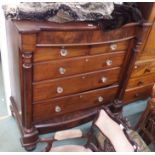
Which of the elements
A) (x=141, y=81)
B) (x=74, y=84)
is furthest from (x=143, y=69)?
(x=74, y=84)

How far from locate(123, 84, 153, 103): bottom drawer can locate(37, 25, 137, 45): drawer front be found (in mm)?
793

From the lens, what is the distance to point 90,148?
160 cm

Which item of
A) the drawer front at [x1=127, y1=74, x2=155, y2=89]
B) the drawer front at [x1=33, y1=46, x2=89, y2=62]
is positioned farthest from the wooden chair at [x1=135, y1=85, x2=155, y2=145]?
the drawer front at [x1=33, y1=46, x2=89, y2=62]

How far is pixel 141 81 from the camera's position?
227cm

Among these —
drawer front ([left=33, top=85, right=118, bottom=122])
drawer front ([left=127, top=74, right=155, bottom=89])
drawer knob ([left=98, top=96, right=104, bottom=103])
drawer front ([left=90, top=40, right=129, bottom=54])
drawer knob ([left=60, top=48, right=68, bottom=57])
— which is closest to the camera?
drawer knob ([left=60, top=48, right=68, bottom=57])

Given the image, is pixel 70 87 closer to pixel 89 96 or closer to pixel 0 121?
pixel 89 96

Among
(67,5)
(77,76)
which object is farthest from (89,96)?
(67,5)

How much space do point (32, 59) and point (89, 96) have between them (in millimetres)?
717

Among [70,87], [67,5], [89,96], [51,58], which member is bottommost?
[89,96]

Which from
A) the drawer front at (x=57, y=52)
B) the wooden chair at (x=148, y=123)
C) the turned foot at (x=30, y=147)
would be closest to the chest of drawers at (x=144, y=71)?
the wooden chair at (x=148, y=123)

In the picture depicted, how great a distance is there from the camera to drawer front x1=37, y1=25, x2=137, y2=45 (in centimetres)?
133

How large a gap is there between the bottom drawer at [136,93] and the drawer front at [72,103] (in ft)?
0.90

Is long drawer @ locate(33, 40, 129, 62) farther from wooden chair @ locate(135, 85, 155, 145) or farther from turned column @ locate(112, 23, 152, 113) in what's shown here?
wooden chair @ locate(135, 85, 155, 145)

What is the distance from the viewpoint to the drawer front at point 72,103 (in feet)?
5.74
